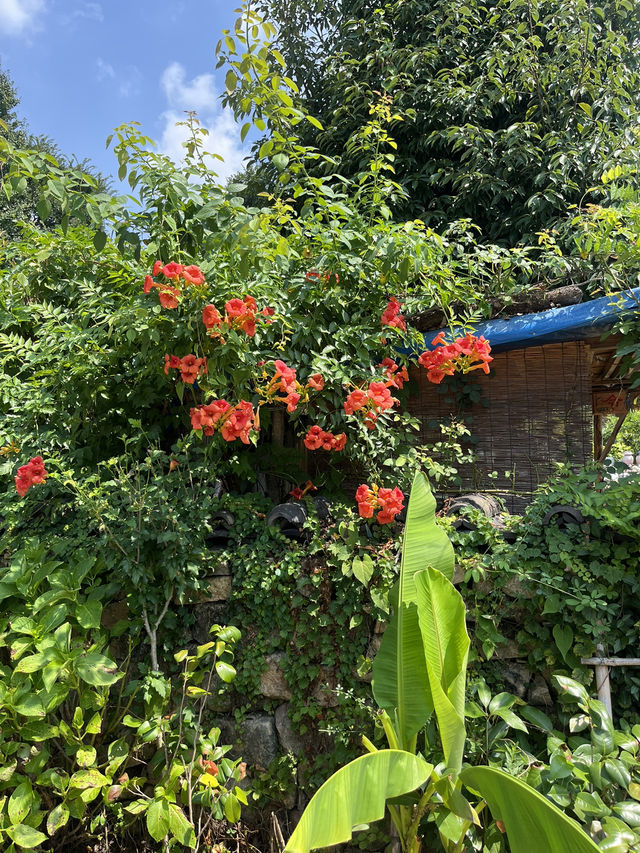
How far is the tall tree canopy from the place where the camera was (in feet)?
18.8

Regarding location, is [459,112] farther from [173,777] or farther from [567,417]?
[173,777]

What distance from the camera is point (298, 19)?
727 centimetres

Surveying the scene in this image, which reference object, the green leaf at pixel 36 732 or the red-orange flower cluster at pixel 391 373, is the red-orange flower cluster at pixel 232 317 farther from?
the green leaf at pixel 36 732

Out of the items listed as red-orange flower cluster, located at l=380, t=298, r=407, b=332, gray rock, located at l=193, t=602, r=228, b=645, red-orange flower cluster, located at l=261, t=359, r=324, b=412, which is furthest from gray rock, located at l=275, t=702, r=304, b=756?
red-orange flower cluster, located at l=380, t=298, r=407, b=332

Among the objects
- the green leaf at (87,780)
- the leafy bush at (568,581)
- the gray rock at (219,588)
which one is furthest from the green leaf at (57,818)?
the leafy bush at (568,581)

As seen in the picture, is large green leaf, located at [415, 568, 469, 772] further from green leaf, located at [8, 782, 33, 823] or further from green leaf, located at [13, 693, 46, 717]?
green leaf, located at [8, 782, 33, 823]

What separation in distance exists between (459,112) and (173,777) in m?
6.63

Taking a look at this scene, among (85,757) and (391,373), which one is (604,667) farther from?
(85,757)

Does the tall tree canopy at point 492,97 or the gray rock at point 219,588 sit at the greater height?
the tall tree canopy at point 492,97

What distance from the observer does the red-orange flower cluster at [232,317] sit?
109 inches

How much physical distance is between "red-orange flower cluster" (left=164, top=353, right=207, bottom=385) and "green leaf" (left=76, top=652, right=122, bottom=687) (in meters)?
1.41

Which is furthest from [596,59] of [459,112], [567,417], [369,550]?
[369,550]

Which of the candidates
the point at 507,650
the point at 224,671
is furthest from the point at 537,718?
the point at 224,671

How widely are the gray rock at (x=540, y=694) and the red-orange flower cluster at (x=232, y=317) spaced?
7.22 feet
